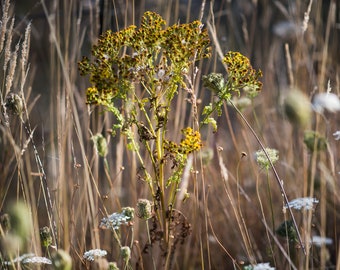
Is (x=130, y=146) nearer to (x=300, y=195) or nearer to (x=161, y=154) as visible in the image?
(x=161, y=154)

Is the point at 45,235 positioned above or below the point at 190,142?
below

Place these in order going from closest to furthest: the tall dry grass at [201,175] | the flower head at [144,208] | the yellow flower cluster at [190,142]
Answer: the yellow flower cluster at [190,142] < the flower head at [144,208] < the tall dry grass at [201,175]

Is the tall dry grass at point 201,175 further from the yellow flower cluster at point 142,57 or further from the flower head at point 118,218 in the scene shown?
the yellow flower cluster at point 142,57

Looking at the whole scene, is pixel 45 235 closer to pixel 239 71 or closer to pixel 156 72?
pixel 156 72

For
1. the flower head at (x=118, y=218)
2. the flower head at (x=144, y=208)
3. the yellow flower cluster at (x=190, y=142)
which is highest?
the yellow flower cluster at (x=190, y=142)

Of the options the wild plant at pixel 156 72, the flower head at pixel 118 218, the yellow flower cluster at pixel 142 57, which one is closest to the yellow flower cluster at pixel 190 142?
the wild plant at pixel 156 72

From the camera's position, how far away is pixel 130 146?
117 centimetres

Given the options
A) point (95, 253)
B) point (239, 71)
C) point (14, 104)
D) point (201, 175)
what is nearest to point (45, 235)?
point (95, 253)

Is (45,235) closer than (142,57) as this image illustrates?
No

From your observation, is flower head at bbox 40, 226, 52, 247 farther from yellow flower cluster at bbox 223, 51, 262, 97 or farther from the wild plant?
yellow flower cluster at bbox 223, 51, 262, 97

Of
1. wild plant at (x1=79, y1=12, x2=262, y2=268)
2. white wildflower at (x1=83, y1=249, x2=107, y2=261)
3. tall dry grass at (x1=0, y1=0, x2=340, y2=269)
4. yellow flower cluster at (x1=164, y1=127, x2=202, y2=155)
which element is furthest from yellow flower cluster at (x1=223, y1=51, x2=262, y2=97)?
white wildflower at (x1=83, y1=249, x2=107, y2=261)

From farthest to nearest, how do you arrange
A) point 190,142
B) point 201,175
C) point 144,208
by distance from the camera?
point 201,175 < point 144,208 < point 190,142

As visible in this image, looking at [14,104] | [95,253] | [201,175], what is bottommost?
[95,253]

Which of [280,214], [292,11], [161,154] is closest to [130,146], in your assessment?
[161,154]
